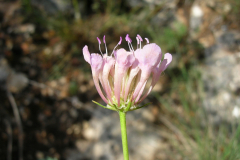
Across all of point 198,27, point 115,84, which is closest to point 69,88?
point 115,84

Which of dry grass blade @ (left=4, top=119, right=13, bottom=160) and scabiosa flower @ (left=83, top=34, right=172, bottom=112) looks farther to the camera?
dry grass blade @ (left=4, top=119, right=13, bottom=160)

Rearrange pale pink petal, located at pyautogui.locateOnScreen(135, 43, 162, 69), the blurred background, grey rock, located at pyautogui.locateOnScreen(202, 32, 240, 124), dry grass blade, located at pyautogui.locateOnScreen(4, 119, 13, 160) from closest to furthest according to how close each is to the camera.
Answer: pale pink petal, located at pyautogui.locateOnScreen(135, 43, 162, 69), dry grass blade, located at pyautogui.locateOnScreen(4, 119, 13, 160), the blurred background, grey rock, located at pyautogui.locateOnScreen(202, 32, 240, 124)

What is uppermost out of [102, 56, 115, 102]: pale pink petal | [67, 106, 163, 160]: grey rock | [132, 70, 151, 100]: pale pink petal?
[102, 56, 115, 102]: pale pink petal

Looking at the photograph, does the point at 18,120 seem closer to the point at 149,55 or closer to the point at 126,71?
the point at 126,71

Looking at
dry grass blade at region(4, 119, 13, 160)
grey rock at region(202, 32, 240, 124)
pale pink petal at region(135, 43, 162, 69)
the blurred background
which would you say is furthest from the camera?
grey rock at region(202, 32, 240, 124)

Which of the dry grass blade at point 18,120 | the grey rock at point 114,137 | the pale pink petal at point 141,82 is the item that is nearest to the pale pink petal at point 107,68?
the pale pink petal at point 141,82

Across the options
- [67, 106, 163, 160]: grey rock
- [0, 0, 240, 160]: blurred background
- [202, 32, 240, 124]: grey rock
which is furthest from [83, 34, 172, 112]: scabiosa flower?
[202, 32, 240, 124]: grey rock

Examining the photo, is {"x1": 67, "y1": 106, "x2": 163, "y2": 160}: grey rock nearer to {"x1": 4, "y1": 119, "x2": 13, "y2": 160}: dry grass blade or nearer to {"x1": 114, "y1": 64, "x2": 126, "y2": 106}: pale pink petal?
{"x1": 4, "y1": 119, "x2": 13, "y2": 160}: dry grass blade

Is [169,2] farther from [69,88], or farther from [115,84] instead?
[115,84]
